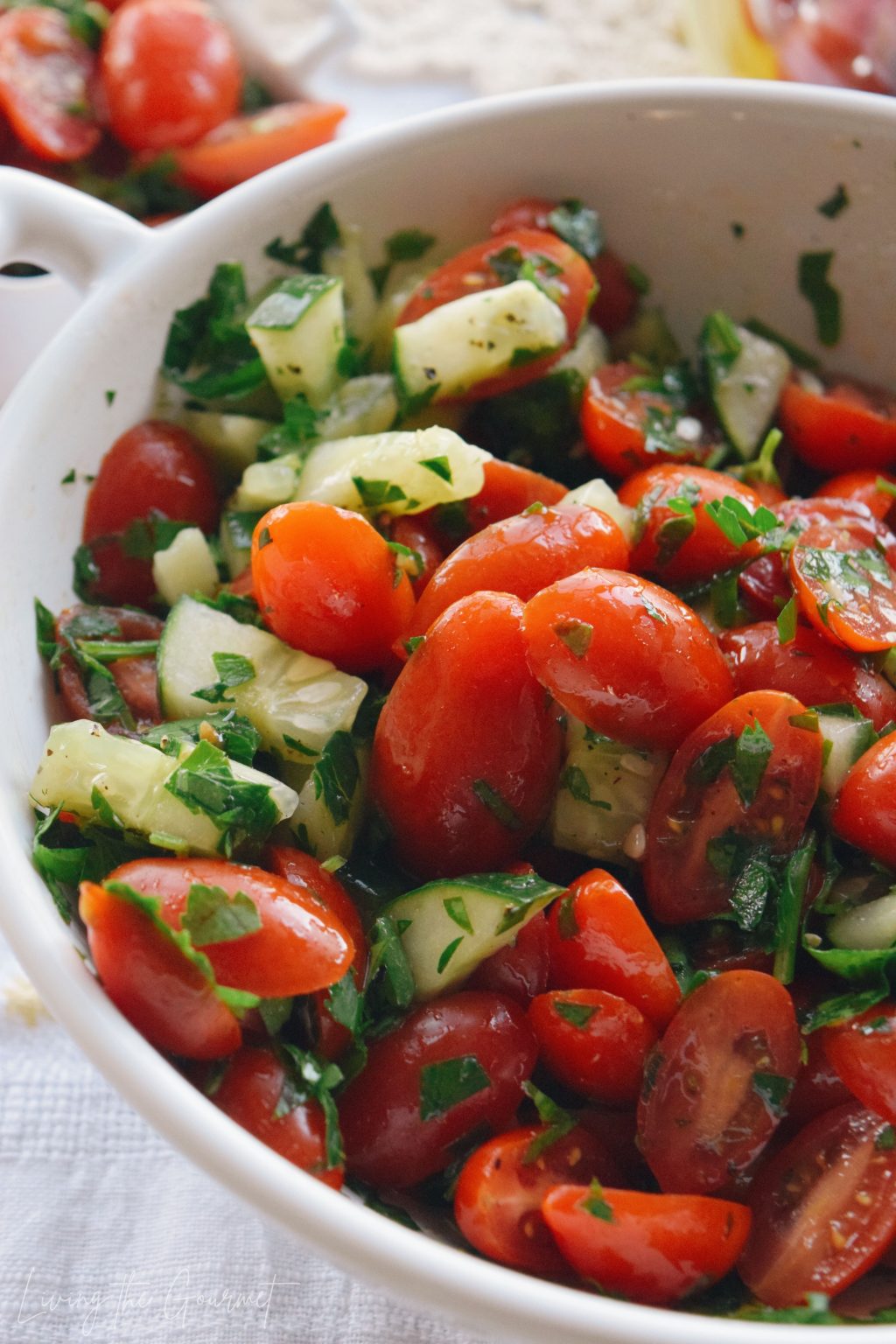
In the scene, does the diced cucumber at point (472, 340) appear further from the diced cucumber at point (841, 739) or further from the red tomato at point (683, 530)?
the diced cucumber at point (841, 739)

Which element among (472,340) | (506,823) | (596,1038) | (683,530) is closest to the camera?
(596,1038)

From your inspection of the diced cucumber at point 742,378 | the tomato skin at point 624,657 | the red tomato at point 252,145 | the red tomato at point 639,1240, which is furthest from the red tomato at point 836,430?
the red tomato at point 252,145

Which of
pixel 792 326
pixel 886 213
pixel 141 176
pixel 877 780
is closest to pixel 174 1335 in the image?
pixel 877 780

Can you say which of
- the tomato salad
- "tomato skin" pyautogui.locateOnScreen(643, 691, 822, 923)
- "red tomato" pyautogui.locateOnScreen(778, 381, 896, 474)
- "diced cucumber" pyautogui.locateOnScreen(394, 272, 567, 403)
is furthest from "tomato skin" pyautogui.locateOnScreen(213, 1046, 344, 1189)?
"red tomato" pyautogui.locateOnScreen(778, 381, 896, 474)

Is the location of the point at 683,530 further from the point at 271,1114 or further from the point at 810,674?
the point at 271,1114

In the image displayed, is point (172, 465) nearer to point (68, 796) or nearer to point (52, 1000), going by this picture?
point (68, 796)

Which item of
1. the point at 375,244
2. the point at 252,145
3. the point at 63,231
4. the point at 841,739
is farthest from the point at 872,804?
the point at 252,145

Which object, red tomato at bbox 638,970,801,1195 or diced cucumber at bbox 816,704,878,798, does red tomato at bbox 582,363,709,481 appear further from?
red tomato at bbox 638,970,801,1195

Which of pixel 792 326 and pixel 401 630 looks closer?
pixel 401 630
